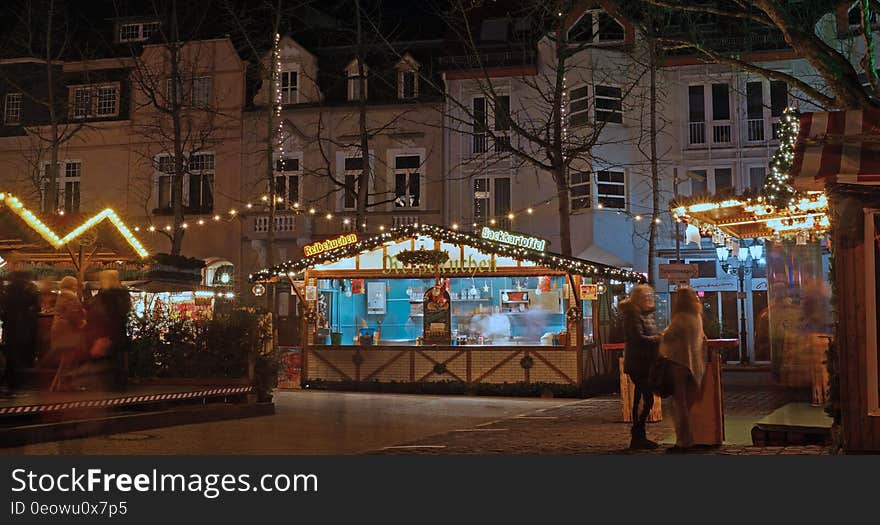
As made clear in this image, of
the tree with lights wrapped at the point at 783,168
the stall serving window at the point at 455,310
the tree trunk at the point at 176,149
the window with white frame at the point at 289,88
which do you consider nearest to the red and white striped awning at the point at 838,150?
the tree with lights wrapped at the point at 783,168

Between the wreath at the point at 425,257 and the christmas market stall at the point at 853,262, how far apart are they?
11.9 m

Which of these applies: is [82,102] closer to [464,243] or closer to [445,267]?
[445,267]

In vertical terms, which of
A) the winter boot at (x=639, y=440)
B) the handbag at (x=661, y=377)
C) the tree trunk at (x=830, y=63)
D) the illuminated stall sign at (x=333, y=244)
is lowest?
the winter boot at (x=639, y=440)

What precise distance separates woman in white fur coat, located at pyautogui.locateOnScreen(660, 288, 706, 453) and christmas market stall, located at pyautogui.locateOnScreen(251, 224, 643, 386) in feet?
28.8

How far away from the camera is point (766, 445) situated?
9.49 metres

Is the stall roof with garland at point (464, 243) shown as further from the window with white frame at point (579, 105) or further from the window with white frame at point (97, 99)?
the window with white frame at point (97, 99)

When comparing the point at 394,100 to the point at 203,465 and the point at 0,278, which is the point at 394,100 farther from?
the point at 203,465

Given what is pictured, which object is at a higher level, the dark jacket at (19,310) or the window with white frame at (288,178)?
the window with white frame at (288,178)

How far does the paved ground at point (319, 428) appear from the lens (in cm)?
1019

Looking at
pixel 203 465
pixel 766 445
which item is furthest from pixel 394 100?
pixel 203 465

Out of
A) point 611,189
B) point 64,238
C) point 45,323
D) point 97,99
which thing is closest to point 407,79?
point 611,189

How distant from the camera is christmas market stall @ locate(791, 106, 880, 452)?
23.6 ft

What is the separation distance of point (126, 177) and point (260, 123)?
529 cm

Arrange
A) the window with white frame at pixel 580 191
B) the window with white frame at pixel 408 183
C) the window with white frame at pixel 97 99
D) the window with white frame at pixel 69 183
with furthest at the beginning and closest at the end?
the window with white frame at pixel 69 183
the window with white frame at pixel 97 99
the window with white frame at pixel 408 183
the window with white frame at pixel 580 191
